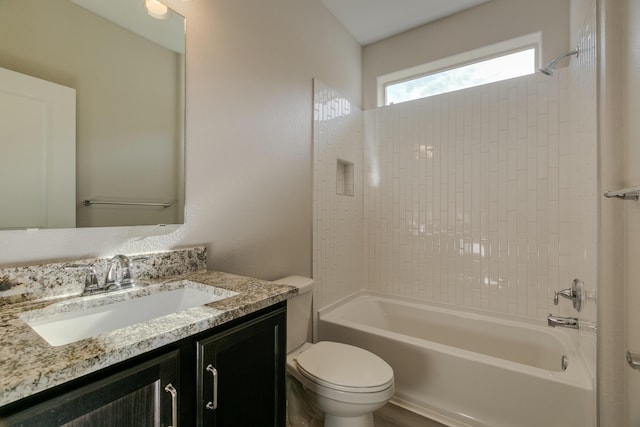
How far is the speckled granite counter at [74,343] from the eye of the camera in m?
0.49

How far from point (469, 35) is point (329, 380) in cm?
264

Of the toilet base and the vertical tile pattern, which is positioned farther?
the vertical tile pattern

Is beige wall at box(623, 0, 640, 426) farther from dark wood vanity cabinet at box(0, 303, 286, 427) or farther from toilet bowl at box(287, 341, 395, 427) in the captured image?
dark wood vanity cabinet at box(0, 303, 286, 427)

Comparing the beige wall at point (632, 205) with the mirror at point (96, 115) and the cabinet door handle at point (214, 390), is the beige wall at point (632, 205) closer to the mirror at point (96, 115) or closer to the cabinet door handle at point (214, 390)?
the cabinet door handle at point (214, 390)

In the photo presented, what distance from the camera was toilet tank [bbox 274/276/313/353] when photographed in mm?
1616

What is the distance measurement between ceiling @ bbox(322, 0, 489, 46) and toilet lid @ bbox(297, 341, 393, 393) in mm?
2402

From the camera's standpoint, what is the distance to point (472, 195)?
2258 mm

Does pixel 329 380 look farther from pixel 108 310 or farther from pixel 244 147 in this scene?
pixel 244 147

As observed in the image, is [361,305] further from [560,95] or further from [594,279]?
[560,95]

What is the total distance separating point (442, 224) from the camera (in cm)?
238

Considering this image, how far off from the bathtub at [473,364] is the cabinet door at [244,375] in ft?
3.51

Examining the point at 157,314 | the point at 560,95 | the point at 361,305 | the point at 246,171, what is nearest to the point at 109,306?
the point at 157,314

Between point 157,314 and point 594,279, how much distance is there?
6.02 feet

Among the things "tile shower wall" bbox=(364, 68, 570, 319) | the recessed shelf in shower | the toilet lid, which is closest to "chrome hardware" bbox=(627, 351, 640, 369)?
the toilet lid
